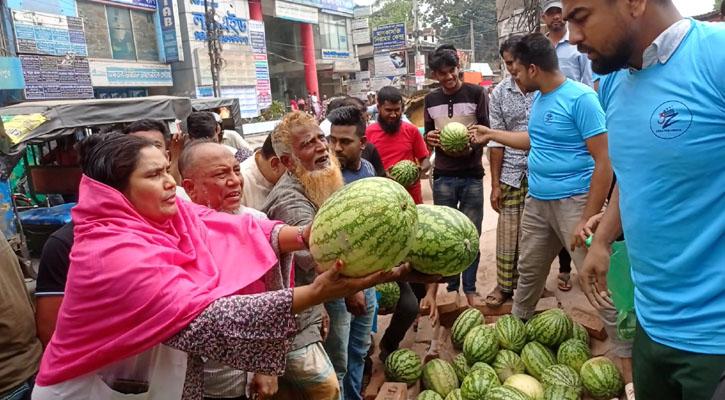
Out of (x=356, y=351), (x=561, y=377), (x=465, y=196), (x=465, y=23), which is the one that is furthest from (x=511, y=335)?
(x=465, y=23)

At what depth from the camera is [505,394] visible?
10.2 ft

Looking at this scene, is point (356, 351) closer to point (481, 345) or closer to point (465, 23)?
point (481, 345)

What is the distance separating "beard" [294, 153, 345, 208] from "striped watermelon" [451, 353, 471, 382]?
1923 millimetres

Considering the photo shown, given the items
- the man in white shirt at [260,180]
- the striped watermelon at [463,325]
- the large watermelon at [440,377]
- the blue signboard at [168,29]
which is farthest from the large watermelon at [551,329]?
the blue signboard at [168,29]

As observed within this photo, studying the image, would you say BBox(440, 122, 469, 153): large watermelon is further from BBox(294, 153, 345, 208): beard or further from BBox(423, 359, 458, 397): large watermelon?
BBox(294, 153, 345, 208): beard

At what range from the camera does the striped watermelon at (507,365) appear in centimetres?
372

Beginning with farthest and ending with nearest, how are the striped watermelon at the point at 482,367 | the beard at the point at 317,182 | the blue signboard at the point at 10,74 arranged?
the blue signboard at the point at 10,74 → the striped watermelon at the point at 482,367 → the beard at the point at 317,182

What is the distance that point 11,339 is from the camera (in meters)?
2.33

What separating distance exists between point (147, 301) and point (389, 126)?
4.05m

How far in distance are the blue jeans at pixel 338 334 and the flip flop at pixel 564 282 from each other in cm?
312

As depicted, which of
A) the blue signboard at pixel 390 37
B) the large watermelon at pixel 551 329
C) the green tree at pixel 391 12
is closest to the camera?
the large watermelon at pixel 551 329

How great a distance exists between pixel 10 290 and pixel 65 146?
780 centimetres

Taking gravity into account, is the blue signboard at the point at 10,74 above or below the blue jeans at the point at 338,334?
above

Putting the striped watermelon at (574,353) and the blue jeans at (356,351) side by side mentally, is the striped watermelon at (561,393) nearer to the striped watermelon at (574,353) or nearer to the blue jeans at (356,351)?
the striped watermelon at (574,353)
